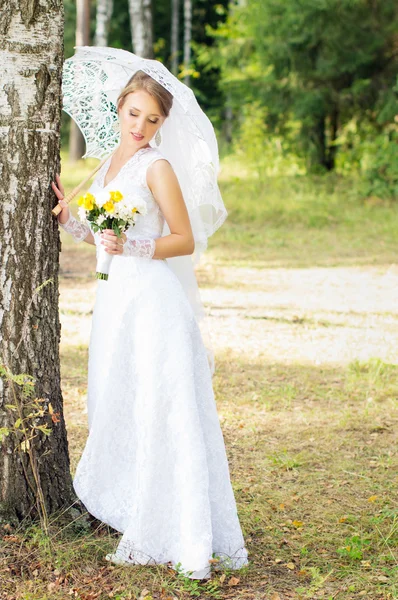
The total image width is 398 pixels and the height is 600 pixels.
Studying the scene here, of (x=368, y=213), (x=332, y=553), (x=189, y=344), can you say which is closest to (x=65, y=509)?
(x=189, y=344)

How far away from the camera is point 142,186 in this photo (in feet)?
10.4

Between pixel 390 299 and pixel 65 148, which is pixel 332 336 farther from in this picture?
pixel 65 148

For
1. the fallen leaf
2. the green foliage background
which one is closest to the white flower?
the fallen leaf

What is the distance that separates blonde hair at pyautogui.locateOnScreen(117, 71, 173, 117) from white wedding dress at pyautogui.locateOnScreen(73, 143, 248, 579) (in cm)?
18

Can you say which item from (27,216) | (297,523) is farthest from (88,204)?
(297,523)

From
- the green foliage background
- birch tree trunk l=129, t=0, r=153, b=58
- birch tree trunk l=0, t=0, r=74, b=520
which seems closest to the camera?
birch tree trunk l=0, t=0, r=74, b=520

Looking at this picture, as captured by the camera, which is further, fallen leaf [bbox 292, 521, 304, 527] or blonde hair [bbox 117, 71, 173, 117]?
fallen leaf [bbox 292, 521, 304, 527]

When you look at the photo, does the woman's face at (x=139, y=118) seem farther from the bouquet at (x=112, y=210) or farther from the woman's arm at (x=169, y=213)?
the bouquet at (x=112, y=210)

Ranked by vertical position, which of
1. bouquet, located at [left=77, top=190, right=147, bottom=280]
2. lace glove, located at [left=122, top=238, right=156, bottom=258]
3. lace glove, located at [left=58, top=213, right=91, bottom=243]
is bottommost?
lace glove, located at [left=122, top=238, right=156, bottom=258]

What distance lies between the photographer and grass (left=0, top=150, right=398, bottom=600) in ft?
10.3

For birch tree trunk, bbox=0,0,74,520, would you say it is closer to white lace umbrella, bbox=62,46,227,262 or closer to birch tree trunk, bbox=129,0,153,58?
white lace umbrella, bbox=62,46,227,262

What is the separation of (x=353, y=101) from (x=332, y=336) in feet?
32.6

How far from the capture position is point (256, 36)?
53.4 feet

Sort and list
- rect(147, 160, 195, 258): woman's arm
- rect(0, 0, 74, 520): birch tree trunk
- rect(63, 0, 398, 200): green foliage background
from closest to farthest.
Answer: rect(0, 0, 74, 520): birch tree trunk
rect(147, 160, 195, 258): woman's arm
rect(63, 0, 398, 200): green foliage background
